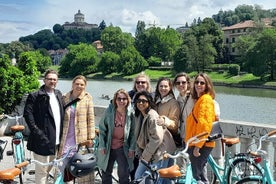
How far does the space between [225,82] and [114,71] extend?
30631 mm

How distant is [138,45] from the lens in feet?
340

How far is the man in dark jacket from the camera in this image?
4.88 metres

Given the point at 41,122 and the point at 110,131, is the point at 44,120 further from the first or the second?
the point at 110,131

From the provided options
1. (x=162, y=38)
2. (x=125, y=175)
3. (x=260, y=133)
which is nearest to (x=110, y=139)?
(x=125, y=175)

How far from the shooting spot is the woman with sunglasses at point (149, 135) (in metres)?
4.48

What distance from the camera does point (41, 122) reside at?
492 centimetres

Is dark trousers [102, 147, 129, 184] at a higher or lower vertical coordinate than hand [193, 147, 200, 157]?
lower

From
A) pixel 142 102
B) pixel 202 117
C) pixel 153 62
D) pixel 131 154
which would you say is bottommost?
pixel 131 154

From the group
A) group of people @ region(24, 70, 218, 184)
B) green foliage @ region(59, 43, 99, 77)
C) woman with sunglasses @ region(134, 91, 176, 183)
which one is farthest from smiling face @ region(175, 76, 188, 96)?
green foliage @ region(59, 43, 99, 77)

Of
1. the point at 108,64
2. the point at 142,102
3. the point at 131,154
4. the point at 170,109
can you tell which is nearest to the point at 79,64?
the point at 108,64

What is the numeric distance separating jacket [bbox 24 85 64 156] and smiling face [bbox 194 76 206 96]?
172 cm

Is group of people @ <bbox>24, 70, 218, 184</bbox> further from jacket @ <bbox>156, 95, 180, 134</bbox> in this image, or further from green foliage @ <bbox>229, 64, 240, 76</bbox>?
green foliage @ <bbox>229, 64, 240, 76</bbox>

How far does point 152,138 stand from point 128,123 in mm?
472

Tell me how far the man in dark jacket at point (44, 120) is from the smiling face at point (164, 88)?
3.97ft
